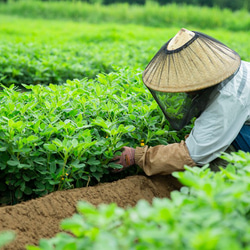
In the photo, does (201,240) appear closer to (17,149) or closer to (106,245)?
(106,245)

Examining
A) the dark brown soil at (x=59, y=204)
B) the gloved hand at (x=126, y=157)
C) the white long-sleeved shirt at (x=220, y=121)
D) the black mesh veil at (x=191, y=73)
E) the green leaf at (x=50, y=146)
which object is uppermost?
the black mesh veil at (x=191, y=73)

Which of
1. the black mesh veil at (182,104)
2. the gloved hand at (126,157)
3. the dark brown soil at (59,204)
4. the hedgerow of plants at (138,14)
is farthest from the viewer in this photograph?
the hedgerow of plants at (138,14)

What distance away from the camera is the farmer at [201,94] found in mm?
2414

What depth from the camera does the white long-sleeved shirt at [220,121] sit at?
2.44 m

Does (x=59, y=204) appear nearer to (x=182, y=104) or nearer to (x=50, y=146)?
(x=50, y=146)

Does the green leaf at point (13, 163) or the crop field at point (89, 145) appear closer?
the crop field at point (89, 145)

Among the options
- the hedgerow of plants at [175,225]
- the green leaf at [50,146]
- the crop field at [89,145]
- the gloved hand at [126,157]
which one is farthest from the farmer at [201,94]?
the hedgerow of plants at [175,225]

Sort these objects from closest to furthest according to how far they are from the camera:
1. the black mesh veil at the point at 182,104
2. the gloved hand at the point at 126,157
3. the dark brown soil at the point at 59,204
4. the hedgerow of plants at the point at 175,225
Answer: the hedgerow of plants at the point at 175,225, the dark brown soil at the point at 59,204, the black mesh veil at the point at 182,104, the gloved hand at the point at 126,157

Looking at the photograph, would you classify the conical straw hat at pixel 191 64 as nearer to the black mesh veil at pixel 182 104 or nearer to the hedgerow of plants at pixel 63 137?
the black mesh veil at pixel 182 104

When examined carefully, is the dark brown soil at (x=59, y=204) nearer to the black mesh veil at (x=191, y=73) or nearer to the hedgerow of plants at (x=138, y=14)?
the black mesh veil at (x=191, y=73)

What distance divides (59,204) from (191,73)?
1.17 m

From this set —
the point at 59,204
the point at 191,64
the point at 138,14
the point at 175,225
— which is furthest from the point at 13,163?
the point at 138,14

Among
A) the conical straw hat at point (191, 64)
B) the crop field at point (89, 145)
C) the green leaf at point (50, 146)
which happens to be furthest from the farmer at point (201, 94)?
the green leaf at point (50, 146)

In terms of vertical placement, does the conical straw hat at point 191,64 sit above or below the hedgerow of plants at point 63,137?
above
